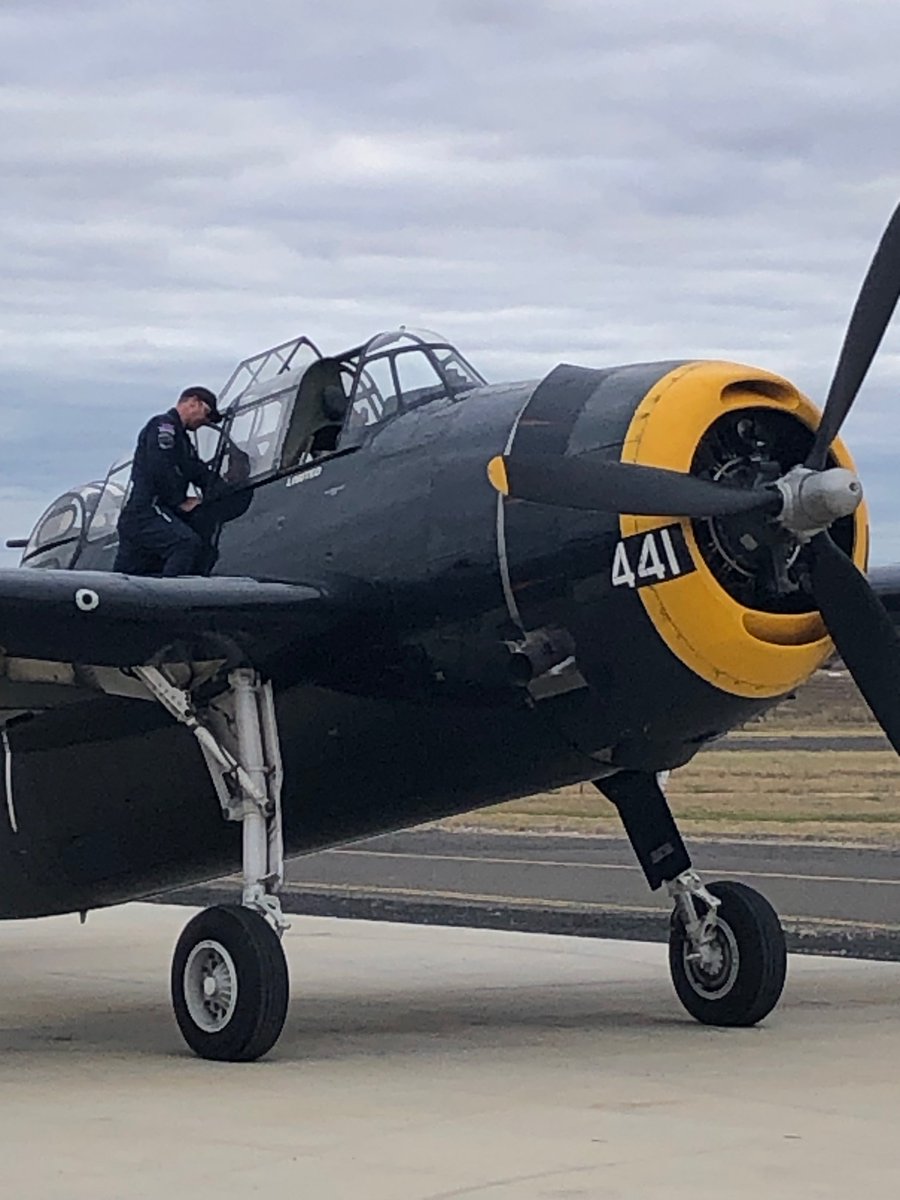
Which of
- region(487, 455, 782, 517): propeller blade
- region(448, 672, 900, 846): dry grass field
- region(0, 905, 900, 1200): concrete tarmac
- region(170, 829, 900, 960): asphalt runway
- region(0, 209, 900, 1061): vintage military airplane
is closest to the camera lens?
region(0, 905, 900, 1200): concrete tarmac

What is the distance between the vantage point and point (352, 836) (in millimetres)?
12805

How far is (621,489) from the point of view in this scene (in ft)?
33.1

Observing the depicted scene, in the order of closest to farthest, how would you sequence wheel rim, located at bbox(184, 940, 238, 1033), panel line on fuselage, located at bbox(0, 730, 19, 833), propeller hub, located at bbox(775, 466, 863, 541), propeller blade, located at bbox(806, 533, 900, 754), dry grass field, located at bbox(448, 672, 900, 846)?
propeller hub, located at bbox(775, 466, 863, 541) → propeller blade, located at bbox(806, 533, 900, 754) → wheel rim, located at bbox(184, 940, 238, 1033) → panel line on fuselage, located at bbox(0, 730, 19, 833) → dry grass field, located at bbox(448, 672, 900, 846)

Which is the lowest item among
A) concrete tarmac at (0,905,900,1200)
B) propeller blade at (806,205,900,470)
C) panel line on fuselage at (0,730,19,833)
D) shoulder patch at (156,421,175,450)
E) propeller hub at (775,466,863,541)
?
concrete tarmac at (0,905,900,1200)

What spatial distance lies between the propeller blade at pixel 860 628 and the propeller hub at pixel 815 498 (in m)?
0.35

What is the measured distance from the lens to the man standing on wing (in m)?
12.4

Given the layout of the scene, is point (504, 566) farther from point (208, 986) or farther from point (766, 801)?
point (766, 801)

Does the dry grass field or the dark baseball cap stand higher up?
the dark baseball cap

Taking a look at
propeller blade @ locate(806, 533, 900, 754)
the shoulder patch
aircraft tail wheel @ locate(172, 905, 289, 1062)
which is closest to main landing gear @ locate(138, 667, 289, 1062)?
aircraft tail wheel @ locate(172, 905, 289, 1062)

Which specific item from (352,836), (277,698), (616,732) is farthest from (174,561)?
(616,732)

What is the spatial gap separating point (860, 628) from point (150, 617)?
3.61m

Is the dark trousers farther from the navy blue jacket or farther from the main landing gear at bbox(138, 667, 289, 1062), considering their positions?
the main landing gear at bbox(138, 667, 289, 1062)

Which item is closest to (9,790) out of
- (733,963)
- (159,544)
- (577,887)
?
(159,544)

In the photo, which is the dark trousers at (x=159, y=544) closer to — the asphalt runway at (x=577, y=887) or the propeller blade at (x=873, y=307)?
the propeller blade at (x=873, y=307)
